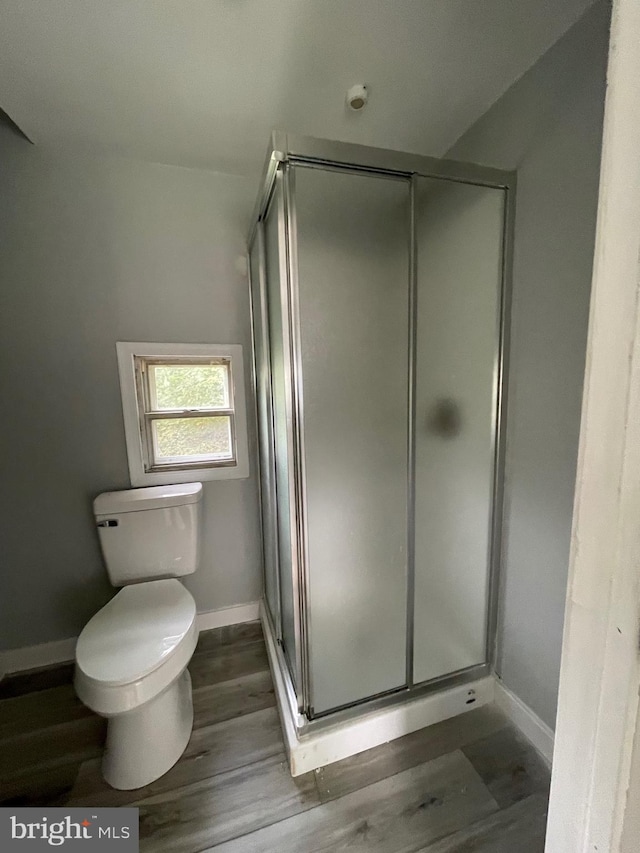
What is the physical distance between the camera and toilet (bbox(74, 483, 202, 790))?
111 centimetres

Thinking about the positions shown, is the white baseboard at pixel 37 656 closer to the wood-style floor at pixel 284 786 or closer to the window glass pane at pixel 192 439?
the wood-style floor at pixel 284 786

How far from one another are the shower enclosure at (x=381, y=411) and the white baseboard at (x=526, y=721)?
0.12 metres

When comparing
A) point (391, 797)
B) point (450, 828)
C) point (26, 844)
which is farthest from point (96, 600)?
point (450, 828)

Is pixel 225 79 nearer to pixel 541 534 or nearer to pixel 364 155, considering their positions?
pixel 364 155

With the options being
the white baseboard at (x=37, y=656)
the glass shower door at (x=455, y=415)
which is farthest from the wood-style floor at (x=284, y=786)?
the glass shower door at (x=455, y=415)

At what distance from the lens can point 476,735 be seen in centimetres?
135

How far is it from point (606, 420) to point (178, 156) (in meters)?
1.94

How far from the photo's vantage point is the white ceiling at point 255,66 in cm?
97

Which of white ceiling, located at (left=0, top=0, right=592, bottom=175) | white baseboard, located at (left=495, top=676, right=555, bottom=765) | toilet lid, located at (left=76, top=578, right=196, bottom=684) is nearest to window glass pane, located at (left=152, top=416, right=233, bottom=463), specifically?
toilet lid, located at (left=76, top=578, right=196, bottom=684)

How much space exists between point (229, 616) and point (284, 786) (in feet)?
2.92

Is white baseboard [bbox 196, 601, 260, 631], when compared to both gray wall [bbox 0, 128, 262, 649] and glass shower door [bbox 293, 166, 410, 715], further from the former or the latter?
glass shower door [bbox 293, 166, 410, 715]

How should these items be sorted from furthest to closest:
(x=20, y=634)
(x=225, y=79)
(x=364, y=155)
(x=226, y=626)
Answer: (x=226, y=626), (x=20, y=634), (x=225, y=79), (x=364, y=155)

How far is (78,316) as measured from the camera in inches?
61.8

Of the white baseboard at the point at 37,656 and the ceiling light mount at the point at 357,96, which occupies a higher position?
the ceiling light mount at the point at 357,96
